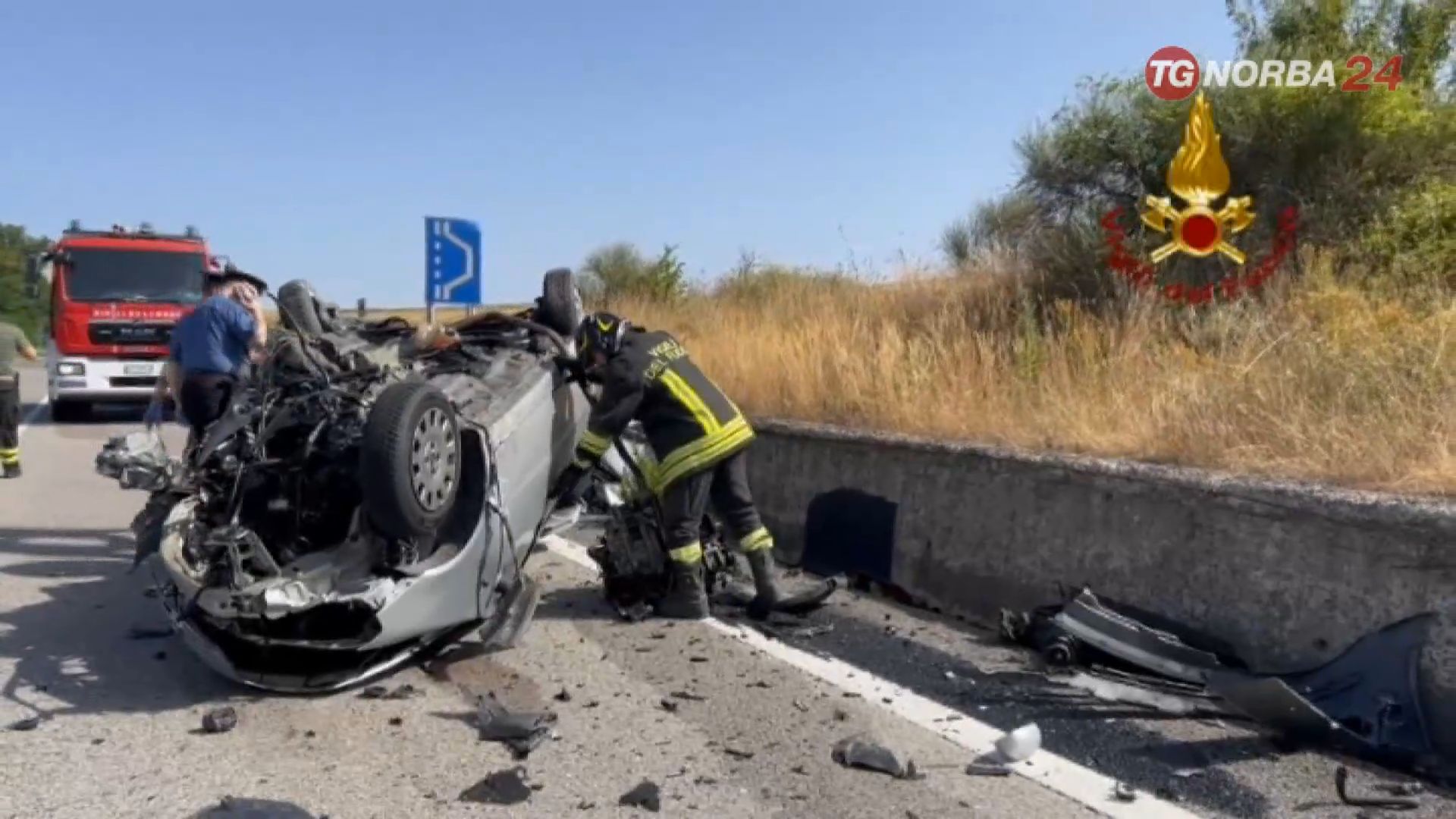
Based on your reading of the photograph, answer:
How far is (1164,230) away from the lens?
10633 millimetres

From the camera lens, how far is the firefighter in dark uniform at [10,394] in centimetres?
1186

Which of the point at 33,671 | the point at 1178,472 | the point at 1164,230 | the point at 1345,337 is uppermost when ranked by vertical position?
the point at 1164,230

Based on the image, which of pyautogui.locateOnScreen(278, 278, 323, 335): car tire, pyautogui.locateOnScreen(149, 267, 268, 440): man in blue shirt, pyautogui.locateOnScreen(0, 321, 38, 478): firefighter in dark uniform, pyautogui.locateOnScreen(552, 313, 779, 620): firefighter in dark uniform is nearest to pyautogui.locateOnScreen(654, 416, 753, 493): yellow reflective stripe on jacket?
pyautogui.locateOnScreen(552, 313, 779, 620): firefighter in dark uniform

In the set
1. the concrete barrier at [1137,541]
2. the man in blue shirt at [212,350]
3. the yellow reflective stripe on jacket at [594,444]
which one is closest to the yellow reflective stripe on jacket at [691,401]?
the yellow reflective stripe on jacket at [594,444]

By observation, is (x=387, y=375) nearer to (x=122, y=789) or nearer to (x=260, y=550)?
(x=260, y=550)

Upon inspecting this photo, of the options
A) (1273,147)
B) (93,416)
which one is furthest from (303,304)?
(93,416)

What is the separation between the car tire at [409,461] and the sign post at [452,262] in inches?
332

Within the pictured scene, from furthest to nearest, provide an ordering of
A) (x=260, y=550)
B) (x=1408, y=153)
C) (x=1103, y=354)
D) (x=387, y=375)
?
(x=1408, y=153) < (x=1103, y=354) < (x=387, y=375) < (x=260, y=550)

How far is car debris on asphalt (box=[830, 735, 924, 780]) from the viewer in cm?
424

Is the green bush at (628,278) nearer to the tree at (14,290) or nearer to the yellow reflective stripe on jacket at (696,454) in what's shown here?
the yellow reflective stripe on jacket at (696,454)

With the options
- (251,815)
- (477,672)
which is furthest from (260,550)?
(251,815)

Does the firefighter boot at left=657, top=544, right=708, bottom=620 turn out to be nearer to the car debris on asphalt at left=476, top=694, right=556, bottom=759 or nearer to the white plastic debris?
the car debris on asphalt at left=476, top=694, right=556, bottom=759

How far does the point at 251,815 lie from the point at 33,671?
216cm

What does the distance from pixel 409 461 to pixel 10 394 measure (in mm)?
8735
